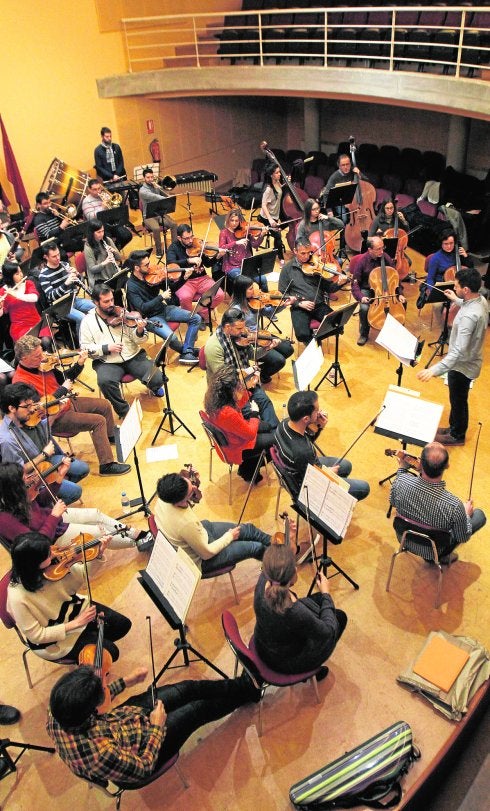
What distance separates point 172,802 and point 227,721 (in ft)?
1.74

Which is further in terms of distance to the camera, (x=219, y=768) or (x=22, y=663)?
(x=22, y=663)

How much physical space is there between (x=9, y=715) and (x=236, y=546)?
67.7 inches

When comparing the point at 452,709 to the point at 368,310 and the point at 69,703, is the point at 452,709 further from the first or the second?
the point at 368,310

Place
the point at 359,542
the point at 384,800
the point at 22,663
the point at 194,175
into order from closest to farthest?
the point at 384,800 → the point at 22,663 → the point at 359,542 → the point at 194,175

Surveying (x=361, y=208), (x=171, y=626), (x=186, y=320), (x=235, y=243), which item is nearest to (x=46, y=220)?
(x=235, y=243)

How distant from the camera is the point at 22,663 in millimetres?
4258

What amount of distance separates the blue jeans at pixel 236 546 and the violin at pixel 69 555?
719mm

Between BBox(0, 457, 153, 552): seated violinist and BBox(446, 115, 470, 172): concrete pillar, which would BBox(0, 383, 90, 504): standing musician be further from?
BBox(446, 115, 470, 172): concrete pillar

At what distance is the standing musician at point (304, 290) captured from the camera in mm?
7070

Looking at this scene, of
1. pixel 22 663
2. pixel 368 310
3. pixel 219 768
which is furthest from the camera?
pixel 368 310

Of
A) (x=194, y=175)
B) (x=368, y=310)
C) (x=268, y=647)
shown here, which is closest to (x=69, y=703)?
(x=268, y=647)

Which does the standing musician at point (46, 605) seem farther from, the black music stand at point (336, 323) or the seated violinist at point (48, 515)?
the black music stand at point (336, 323)

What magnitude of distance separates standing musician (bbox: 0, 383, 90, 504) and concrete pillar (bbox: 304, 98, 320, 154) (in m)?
10.1

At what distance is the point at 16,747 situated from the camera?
381 centimetres
